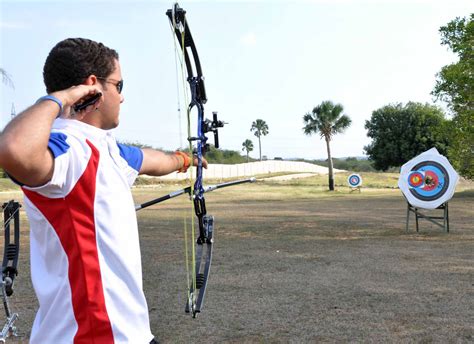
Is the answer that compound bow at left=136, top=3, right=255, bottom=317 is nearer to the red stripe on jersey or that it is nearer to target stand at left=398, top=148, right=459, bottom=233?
the red stripe on jersey

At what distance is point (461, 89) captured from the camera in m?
19.0

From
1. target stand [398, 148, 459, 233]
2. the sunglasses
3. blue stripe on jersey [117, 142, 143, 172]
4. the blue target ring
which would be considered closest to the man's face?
the sunglasses

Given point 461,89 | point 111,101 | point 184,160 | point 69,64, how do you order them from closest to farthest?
1. point 69,64
2. point 111,101
3. point 184,160
4. point 461,89

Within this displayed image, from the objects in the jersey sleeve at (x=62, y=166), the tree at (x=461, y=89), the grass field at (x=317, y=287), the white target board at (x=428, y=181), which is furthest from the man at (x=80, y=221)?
the tree at (x=461, y=89)

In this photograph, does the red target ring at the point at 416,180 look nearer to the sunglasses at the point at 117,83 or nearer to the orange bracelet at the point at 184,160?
Answer: the orange bracelet at the point at 184,160

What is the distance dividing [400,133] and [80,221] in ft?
138

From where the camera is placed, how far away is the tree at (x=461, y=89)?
18.3m

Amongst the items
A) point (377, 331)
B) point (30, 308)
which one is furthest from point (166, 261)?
point (377, 331)

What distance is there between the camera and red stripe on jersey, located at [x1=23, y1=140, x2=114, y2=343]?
126 cm

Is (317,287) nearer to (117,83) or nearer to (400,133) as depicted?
(117,83)

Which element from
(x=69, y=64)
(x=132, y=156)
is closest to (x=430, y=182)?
(x=132, y=156)

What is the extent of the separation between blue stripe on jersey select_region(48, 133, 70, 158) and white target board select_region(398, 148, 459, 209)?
10533 mm

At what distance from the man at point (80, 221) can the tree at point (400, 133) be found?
40290 millimetres

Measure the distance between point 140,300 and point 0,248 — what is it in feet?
27.9
